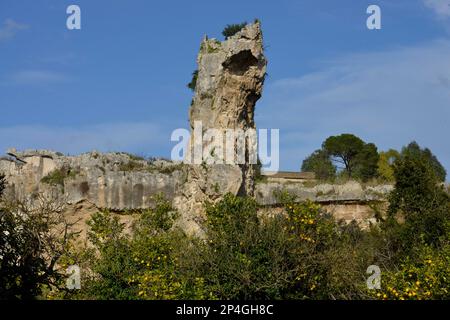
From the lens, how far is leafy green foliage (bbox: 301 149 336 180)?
147 feet

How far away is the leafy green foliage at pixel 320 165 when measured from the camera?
4488 centimetres

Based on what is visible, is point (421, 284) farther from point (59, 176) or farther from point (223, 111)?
point (59, 176)

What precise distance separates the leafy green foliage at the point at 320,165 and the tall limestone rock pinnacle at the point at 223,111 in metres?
20.9

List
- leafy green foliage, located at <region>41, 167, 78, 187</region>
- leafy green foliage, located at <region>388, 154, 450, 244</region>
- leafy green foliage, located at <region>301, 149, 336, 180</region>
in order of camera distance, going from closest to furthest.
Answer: leafy green foliage, located at <region>388, 154, 450, 244</region> < leafy green foliage, located at <region>41, 167, 78, 187</region> < leafy green foliage, located at <region>301, 149, 336, 180</region>

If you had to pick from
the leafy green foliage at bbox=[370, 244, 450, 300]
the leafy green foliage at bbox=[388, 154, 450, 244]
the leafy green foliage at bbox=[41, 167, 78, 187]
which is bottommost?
the leafy green foliage at bbox=[370, 244, 450, 300]

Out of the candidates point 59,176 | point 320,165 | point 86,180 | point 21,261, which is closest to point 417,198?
point 86,180

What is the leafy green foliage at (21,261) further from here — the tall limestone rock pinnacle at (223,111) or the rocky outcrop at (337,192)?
the rocky outcrop at (337,192)

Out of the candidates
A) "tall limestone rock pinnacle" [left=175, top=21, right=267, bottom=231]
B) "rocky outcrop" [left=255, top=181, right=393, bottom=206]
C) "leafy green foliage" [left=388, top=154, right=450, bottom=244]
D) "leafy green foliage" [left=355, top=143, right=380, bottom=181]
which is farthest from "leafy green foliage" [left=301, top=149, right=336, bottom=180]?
"tall limestone rock pinnacle" [left=175, top=21, right=267, bottom=231]

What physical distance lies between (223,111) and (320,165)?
30114 mm

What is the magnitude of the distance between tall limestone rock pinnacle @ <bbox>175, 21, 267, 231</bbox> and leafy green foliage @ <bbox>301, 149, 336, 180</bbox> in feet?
68.4

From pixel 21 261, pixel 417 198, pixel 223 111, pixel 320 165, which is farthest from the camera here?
pixel 320 165

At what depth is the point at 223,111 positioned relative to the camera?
816 inches

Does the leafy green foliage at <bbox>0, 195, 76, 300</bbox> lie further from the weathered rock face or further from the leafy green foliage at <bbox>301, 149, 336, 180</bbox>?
the leafy green foliage at <bbox>301, 149, 336, 180</bbox>
